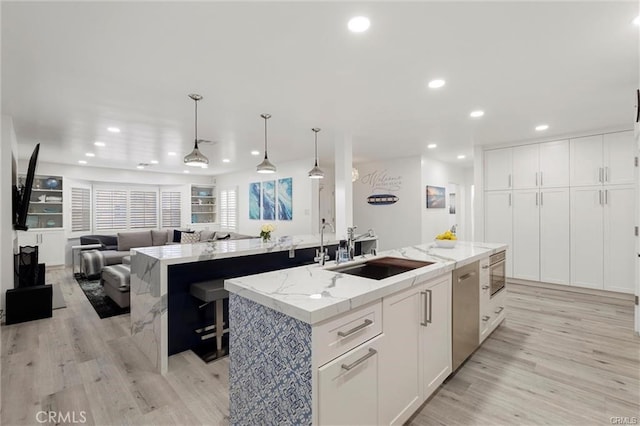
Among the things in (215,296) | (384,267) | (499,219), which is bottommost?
(215,296)

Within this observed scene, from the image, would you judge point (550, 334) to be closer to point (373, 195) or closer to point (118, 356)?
point (118, 356)

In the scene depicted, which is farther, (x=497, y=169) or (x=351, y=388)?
(x=497, y=169)

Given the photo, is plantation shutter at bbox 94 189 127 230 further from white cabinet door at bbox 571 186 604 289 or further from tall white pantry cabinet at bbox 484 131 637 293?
white cabinet door at bbox 571 186 604 289

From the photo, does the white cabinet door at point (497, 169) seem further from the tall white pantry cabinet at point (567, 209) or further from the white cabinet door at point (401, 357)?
the white cabinet door at point (401, 357)

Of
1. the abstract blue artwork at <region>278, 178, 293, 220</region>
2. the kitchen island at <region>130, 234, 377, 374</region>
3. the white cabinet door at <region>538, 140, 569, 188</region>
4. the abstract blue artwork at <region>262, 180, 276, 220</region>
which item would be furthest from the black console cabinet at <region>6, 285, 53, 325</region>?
the white cabinet door at <region>538, 140, 569, 188</region>

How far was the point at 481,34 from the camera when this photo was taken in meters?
2.08

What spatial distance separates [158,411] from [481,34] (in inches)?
133

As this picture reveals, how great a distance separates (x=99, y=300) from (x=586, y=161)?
7708 millimetres

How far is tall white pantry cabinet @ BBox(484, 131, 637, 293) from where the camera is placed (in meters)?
4.40

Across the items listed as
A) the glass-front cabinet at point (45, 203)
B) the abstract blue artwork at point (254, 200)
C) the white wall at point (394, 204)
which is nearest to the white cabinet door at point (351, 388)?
the white wall at point (394, 204)

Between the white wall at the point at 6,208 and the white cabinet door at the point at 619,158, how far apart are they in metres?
8.17

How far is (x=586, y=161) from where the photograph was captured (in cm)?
466

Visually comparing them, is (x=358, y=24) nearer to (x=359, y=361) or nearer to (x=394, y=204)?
(x=359, y=361)

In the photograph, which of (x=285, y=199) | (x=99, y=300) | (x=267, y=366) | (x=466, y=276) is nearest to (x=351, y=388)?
(x=267, y=366)
